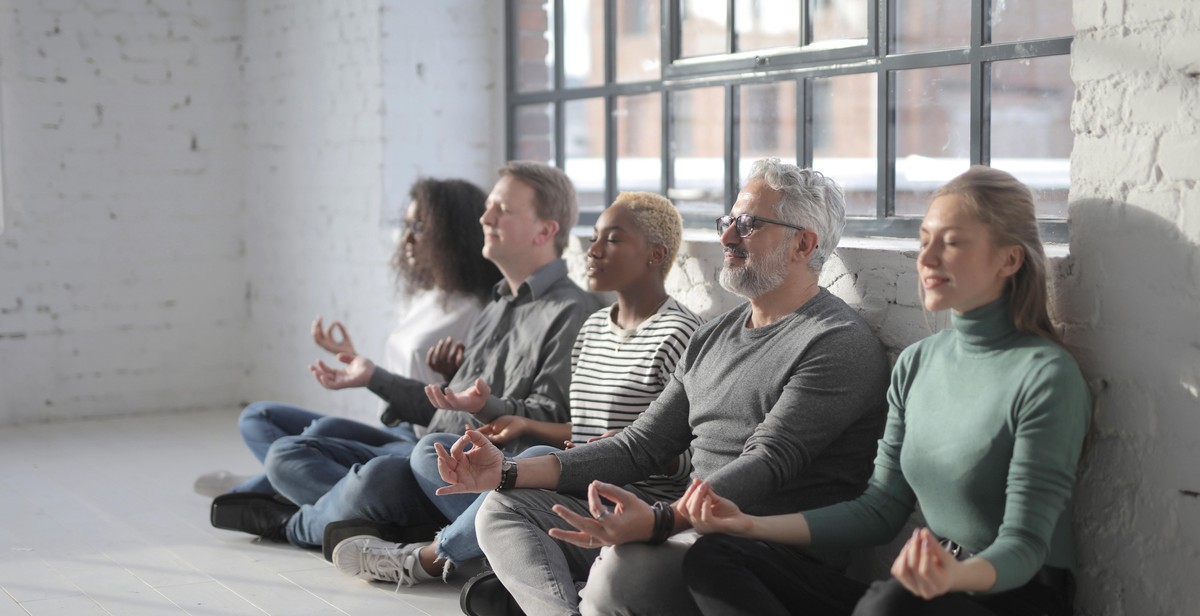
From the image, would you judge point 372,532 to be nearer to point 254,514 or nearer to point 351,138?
point 254,514

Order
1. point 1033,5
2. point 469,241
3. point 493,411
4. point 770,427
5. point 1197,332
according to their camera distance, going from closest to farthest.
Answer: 1. point 1197,332
2. point 770,427
3. point 1033,5
4. point 493,411
5. point 469,241

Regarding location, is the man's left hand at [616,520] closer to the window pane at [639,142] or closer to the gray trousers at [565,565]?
the gray trousers at [565,565]

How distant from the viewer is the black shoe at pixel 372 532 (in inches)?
161

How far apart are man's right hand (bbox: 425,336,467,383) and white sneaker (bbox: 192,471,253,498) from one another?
950mm

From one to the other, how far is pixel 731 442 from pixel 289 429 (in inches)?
85.4

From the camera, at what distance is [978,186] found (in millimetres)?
2775

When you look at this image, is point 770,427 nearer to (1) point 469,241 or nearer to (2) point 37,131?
(1) point 469,241

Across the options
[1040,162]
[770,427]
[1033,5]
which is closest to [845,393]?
[770,427]

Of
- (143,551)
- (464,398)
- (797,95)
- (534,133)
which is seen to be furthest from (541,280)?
(534,133)

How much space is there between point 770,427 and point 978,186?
694 mm

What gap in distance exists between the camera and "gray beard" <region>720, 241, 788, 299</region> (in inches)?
129

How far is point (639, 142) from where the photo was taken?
5426mm

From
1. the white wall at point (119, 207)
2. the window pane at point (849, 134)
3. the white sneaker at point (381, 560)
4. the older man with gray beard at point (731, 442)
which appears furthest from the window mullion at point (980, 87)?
the white wall at point (119, 207)

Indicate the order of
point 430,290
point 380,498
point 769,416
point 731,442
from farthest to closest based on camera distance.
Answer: point 430,290 < point 380,498 < point 731,442 < point 769,416
